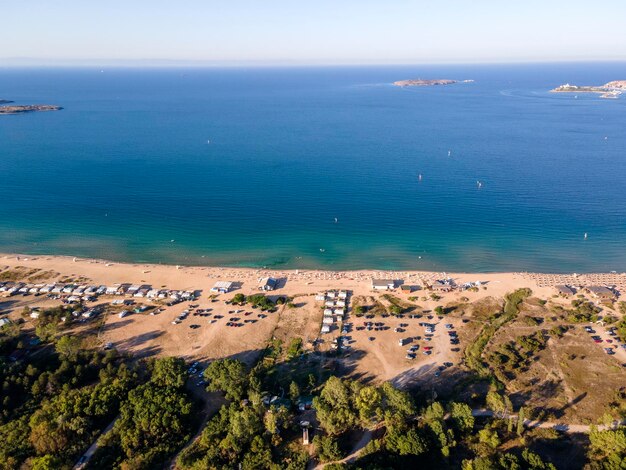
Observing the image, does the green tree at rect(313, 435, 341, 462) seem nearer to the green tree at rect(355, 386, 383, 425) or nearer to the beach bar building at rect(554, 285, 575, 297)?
the green tree at rect(355, 386, 383, 425)

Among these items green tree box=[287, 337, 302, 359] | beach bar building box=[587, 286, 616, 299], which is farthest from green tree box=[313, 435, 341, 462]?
beach bar building box=[587, 286, 616, 299]

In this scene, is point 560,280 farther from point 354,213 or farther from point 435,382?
point 354,213

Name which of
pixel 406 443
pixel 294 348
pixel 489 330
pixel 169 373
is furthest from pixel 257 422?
pixel 489 330

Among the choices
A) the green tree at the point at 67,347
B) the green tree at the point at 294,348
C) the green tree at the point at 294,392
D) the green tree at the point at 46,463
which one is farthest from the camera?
the green tree at the point at 294,348

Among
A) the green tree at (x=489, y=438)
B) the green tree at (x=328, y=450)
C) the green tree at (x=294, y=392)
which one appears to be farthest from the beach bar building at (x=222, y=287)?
the green tree at (x=489, y=438)

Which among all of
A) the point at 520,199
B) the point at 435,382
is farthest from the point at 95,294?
the point at 520,199

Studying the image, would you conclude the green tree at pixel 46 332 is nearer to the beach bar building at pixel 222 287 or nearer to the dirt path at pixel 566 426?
the beach bar building at pixel 222 287

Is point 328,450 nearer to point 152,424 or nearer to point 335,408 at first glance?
point 335,408

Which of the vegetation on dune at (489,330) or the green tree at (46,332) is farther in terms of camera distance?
the green tree at (46,332)
